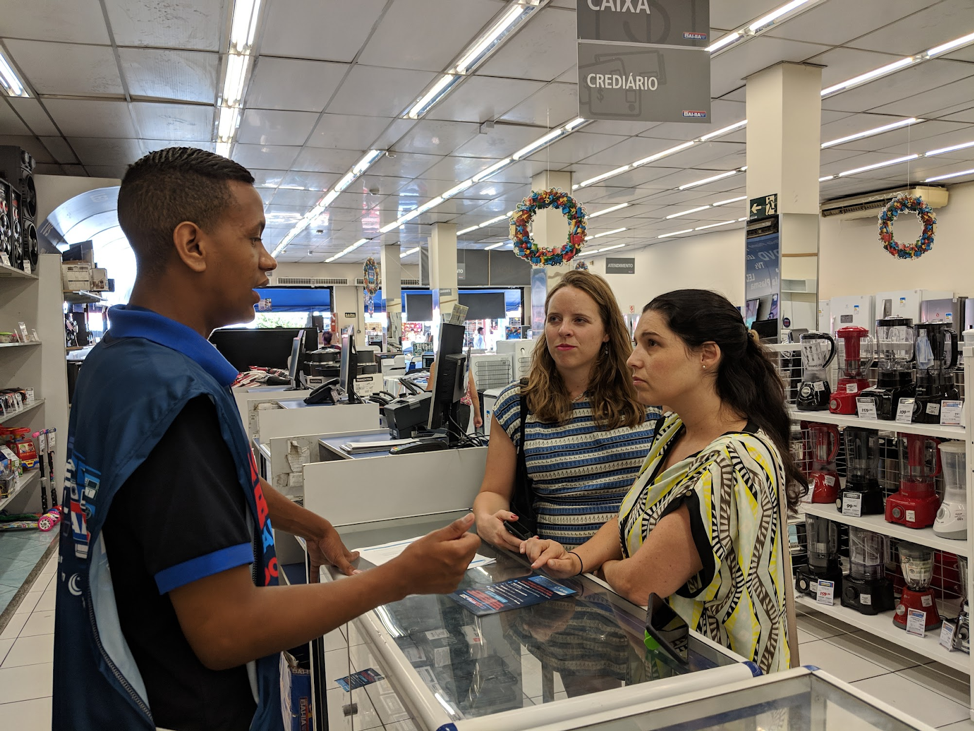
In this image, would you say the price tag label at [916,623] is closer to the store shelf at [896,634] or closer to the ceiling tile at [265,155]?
the store shelf at [896,634]

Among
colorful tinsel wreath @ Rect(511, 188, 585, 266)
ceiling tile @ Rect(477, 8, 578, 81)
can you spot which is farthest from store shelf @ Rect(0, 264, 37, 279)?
colorful tinsel wreath @ Rect(511, 188, 585, 266)

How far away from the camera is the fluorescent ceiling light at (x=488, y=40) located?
5.02m

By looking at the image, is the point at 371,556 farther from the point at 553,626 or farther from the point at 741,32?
the point at 741,32

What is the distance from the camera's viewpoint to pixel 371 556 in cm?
182

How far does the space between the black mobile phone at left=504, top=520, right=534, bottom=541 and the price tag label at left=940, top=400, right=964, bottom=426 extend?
7.37ft

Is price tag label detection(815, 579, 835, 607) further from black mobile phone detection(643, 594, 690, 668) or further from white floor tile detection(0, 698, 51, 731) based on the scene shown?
white floor tile detection(0, 698, 51, 731)

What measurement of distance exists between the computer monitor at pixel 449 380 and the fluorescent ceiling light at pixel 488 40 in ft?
10.1

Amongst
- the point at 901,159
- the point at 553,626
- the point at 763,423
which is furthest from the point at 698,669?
the point at 901,159

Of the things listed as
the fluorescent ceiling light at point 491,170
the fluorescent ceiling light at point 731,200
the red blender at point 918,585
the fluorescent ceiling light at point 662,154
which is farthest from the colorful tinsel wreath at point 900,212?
the red blender at point 918,585

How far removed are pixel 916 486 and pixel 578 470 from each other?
7.21ft

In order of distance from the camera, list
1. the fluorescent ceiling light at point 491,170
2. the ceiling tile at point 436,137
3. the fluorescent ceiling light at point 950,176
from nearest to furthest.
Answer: the ceiling tile at point 436,137 < the fluorescent ceiling light at point 491,170 < the fluorescent ceiling light at point 950,176

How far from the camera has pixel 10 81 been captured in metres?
5.93

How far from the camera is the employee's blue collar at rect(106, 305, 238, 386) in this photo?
95 cm

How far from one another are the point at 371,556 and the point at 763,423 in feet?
3.29
